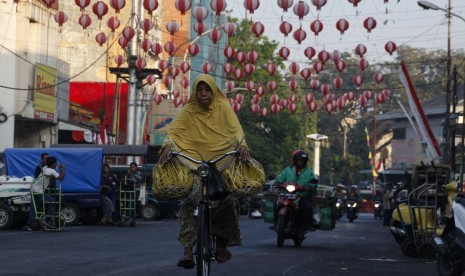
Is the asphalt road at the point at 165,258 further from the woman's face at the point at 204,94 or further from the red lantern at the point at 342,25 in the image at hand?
the red lantern at the point at 342,25

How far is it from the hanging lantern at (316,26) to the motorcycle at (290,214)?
644 inches

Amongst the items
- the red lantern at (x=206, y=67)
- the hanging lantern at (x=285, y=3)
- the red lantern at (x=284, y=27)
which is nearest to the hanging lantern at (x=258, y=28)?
the red lantern at (x=284, y=27)

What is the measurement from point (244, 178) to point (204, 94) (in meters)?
0.85

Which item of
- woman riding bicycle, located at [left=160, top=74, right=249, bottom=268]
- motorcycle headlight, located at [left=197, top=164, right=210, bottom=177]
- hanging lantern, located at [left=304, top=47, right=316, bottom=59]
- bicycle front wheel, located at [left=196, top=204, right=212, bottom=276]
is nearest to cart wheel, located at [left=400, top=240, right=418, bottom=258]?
woman riding bicycle, located at [left=160, top=74, right=249, bottom=268]

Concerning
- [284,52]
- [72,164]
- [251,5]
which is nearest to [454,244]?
[72,164]

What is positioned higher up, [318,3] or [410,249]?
[318,3]

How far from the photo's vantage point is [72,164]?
29.7 m

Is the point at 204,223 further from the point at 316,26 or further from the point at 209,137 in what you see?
the point at 316,26

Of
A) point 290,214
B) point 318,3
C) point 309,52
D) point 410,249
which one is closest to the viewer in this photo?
point 410,249

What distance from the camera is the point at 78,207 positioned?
28844 millimetres

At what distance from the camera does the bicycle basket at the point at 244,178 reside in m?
10.1

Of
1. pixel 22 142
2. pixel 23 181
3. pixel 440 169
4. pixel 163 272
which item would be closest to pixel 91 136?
pixel 22 142

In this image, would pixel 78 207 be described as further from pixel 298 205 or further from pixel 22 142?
pixel 22 142

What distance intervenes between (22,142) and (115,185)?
60.8ft
